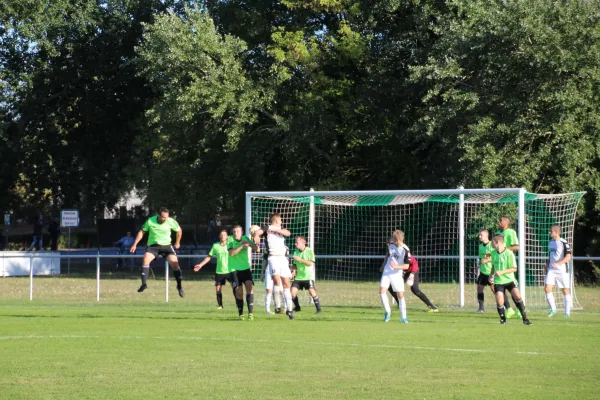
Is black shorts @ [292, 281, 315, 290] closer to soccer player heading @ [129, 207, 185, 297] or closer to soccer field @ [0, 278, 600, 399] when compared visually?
soccer field @ [0, 278, 600, 399]

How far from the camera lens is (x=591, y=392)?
36.2 feet

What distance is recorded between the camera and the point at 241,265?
21000 millimetres

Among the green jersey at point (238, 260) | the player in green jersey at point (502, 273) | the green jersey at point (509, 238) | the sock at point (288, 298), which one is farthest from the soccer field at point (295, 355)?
the green jersey at point (509, 238)

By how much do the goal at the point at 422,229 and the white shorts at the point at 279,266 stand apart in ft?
9.97

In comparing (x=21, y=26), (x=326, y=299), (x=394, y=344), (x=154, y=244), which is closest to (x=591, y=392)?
(x=394, y=344)

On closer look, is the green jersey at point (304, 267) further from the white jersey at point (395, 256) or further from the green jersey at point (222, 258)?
the white jersey at point (395, 256)

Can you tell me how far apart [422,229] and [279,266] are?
12.4 metres

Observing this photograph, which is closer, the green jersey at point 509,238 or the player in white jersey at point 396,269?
the player in white jersey at point 396,269

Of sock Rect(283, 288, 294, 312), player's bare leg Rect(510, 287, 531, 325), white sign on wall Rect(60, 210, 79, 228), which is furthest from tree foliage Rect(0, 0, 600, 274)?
player's bare leg Rect(510, 287, 531, 325)

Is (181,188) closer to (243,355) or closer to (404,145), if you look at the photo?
(404,145)

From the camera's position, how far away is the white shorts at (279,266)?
21453 millimetres

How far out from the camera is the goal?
2520 centimetres

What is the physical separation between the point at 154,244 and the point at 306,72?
785 inches

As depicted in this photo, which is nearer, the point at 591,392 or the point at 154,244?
the point at 591,392
